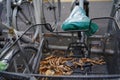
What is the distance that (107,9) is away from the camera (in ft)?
18.8

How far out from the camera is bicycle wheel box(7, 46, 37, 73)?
7.39ft

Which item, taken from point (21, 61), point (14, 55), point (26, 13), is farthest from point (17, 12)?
point (14, 55)

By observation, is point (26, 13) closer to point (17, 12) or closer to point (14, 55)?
point (17, 12)

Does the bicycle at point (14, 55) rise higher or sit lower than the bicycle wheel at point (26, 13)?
lower

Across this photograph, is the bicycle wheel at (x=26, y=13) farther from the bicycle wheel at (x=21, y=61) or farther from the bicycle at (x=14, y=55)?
the bicycle at (x=14, y=55)

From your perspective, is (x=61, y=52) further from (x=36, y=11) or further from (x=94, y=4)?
(x=94, y=4)

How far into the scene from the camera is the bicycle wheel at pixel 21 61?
2.25m

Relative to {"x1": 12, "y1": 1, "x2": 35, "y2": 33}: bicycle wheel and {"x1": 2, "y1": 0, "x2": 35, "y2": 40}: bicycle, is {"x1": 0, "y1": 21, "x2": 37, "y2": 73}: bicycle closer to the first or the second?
{"x1": 2, "y1": 0, "x2": 35, "y2": 40}: bicycle

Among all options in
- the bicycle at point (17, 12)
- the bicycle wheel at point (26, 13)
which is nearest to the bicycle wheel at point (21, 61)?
the bicycle at point (17, 12)

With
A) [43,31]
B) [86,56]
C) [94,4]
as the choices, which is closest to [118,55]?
[86,56]

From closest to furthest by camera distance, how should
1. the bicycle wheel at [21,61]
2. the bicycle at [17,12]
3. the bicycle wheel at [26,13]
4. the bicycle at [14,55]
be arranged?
the bicycle at [14,55] < the bicycle wheel at [21,61] < the bicycle at [17,12] < the bicycle wheel at [26,13]

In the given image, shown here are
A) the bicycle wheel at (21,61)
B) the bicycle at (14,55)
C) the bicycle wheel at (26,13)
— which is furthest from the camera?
the bicycle wheel at (26,13)

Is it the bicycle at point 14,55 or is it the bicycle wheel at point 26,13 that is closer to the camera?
the bicycle at point 14,55

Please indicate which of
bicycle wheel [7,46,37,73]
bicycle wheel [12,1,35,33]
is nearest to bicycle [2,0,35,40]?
bicycle wheel [12,1,35,33]
